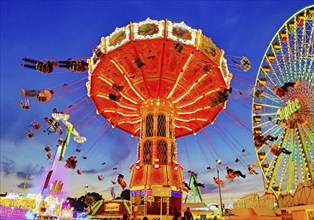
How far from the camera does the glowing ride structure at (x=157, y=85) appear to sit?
16984 millimetres

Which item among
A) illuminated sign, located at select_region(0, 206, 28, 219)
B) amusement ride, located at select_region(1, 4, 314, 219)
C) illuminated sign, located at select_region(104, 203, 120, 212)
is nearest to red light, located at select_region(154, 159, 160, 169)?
amusement ride, located at select_region(1, 4, 314, 219)

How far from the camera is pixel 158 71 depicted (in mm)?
19328

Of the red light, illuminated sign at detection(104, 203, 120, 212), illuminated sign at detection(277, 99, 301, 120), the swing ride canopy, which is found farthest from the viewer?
illuminated sign at detection(104, 203, 120, 212)

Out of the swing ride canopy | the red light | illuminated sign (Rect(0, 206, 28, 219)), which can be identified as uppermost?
the swing ride canopy

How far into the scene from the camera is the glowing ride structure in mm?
16984

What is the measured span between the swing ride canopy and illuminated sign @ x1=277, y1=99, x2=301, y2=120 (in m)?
4.32

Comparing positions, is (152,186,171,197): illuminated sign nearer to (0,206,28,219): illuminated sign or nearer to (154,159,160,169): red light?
(154,159,160,169): red light

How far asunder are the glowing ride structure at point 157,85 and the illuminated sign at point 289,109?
4.62 meters

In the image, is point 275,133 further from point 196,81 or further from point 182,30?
point 182,30

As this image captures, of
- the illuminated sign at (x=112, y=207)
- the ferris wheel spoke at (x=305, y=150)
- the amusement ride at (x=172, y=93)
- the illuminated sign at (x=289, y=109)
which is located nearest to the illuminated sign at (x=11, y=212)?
the amusement ride at (x=172, y=93)

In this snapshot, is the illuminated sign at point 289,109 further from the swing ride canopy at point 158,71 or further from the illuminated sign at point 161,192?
the illuminated sign at point 161,192

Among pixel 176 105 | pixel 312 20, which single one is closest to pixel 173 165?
pixel 176 105

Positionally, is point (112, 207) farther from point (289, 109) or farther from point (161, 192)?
point (289, 109)

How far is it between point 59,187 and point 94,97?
713cm
